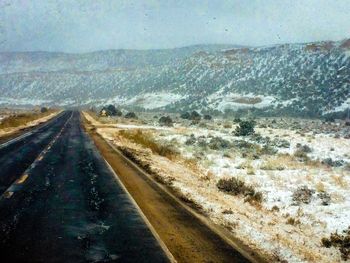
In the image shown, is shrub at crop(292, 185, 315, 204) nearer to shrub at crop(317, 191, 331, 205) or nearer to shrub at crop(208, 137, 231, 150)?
shrub at crop(317, 191, 331, 205)

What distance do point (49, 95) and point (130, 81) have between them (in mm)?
44095

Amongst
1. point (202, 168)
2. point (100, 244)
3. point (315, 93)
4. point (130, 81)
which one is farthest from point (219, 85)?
point (100, 244)

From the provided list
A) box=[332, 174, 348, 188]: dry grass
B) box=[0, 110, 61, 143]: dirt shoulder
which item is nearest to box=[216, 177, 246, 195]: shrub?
box=[332, 174, 348, 188]: dry grass

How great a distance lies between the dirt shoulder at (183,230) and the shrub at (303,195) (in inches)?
171

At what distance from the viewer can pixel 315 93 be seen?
7562cm

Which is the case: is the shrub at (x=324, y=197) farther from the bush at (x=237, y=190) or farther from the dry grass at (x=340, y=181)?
the dry grass at (x=340, y=181)

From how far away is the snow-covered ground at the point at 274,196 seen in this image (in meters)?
8.67

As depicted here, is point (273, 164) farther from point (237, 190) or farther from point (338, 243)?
point (338, 243)

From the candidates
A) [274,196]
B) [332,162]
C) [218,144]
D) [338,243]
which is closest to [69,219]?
[338,243]

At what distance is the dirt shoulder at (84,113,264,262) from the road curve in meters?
0.38

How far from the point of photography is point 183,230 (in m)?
8.74

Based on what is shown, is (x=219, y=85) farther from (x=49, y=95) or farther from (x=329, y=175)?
(x=49, y=95)

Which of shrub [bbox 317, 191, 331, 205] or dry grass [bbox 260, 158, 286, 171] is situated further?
dry grass [bbox 260, 158, 286, 171]

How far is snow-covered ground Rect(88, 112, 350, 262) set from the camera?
8.67 m
